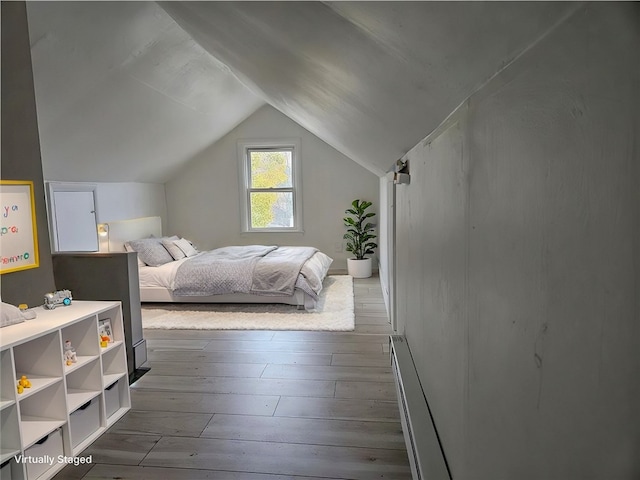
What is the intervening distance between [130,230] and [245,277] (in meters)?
2.02

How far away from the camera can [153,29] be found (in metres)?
3.38

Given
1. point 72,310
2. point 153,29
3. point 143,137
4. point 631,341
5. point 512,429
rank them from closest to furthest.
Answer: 1. point 631,341
2. point 512,429
3. point 72,310
4. point 153,29
5. point 143,137

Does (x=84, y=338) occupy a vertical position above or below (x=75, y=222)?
below

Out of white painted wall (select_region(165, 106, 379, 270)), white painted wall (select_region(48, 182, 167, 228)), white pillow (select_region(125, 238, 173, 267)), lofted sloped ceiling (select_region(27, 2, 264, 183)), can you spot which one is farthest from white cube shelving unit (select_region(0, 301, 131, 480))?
white painted wall (select_region(165, 106, 379, 270))

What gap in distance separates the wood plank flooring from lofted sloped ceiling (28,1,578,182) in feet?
5.08

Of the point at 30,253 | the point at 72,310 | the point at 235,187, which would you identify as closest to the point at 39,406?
the point at 72,310

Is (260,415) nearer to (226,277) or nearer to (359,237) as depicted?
(226,277)

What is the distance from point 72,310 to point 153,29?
2.29m

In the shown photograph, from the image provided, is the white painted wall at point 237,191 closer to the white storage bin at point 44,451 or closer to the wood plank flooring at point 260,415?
the wood plank flooring at point 260,415

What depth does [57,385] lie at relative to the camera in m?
2.15

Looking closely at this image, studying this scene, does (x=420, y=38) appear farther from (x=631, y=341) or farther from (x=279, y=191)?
(x=279, y=191)

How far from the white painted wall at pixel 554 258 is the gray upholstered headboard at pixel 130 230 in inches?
203

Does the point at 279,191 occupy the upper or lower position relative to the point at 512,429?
upper

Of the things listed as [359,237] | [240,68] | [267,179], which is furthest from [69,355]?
[267,179]
